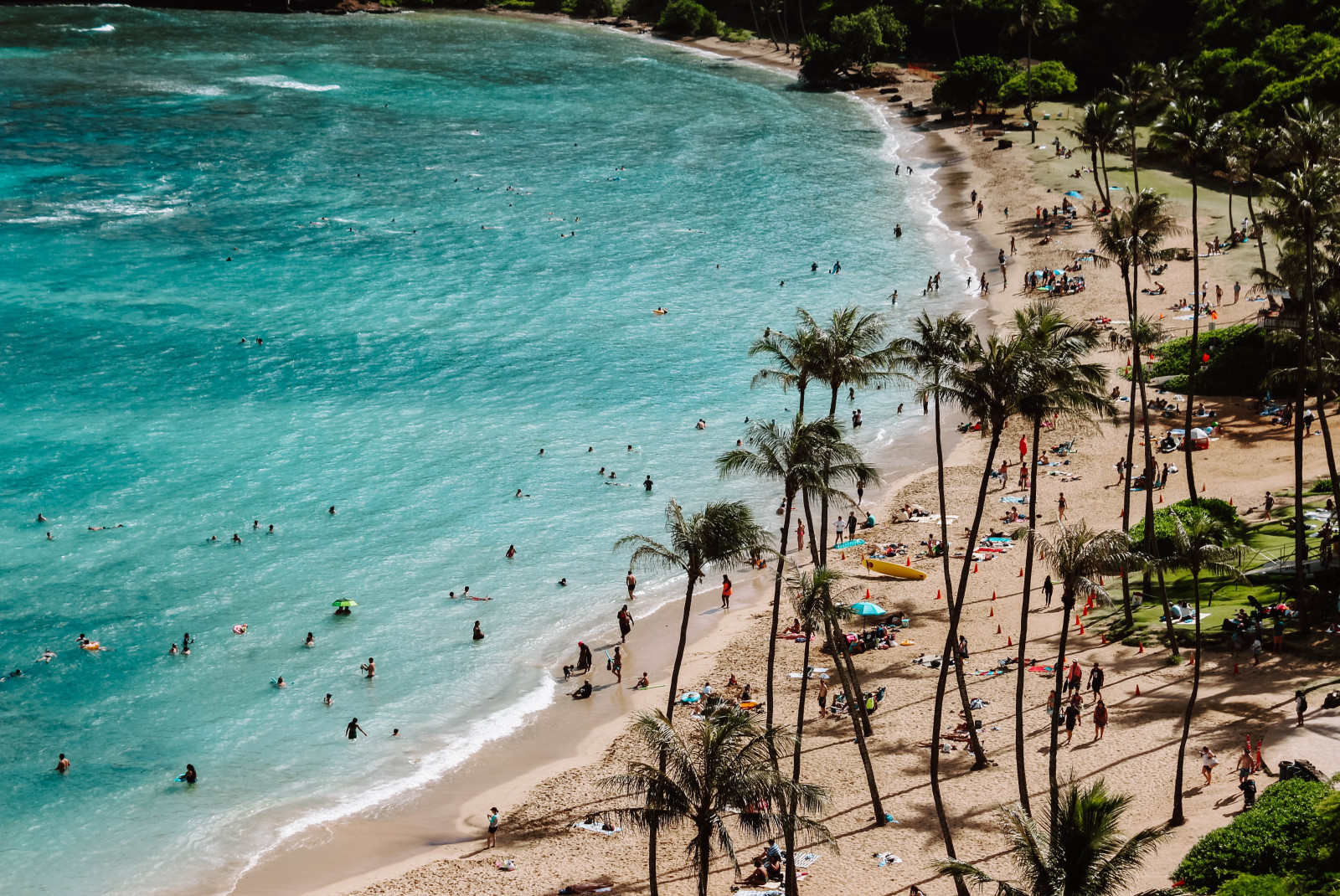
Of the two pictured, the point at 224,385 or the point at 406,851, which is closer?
the point at 406,851

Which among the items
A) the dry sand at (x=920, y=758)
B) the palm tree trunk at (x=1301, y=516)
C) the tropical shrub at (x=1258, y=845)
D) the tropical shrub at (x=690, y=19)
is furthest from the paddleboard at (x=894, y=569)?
the tropical shrub at (x=690, y=19)

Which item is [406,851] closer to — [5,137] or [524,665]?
[524,665]

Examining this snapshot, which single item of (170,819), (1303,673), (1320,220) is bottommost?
(170,819)

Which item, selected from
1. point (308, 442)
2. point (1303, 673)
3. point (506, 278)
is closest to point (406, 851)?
point (1303, 673)

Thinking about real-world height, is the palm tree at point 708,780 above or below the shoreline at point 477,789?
above

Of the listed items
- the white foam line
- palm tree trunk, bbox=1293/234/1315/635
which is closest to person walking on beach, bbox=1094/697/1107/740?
palm tree trunk, bbox=1293/234/1315/635

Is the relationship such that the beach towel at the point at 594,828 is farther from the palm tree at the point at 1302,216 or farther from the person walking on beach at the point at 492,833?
the palm tree at the point at 1302,216

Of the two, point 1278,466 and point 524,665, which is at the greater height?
point 1278,466

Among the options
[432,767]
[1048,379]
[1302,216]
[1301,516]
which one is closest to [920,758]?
[1048,379]

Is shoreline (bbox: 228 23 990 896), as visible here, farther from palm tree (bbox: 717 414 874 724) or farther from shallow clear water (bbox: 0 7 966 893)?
palm tree (bbox: 717 414 874 724)
